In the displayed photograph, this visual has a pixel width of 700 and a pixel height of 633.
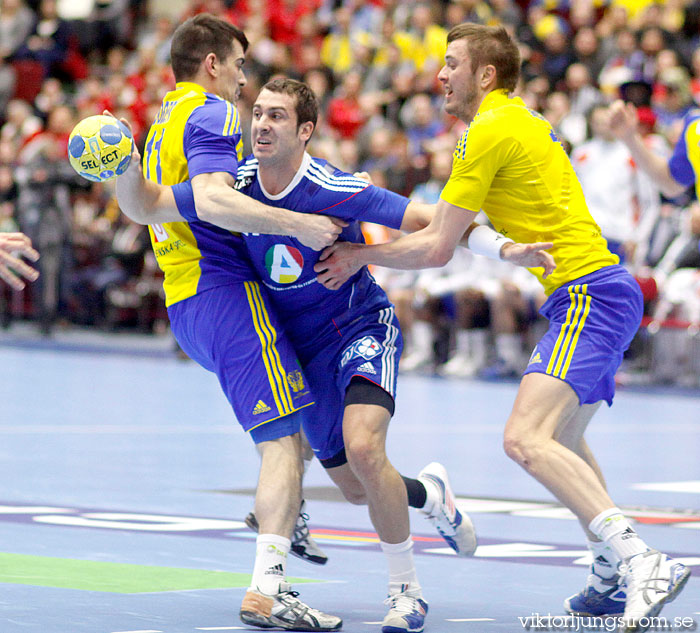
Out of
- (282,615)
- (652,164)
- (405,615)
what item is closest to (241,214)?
(282,615)

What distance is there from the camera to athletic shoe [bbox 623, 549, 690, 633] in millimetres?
4438

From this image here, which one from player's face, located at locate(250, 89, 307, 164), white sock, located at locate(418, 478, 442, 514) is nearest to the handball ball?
player's face, located at locate(250, 89, 307, 164)

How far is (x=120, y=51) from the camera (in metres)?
24.5

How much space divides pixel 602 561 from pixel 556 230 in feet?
4.10

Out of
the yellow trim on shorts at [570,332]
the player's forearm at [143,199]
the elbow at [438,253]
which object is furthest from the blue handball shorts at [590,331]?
the player's forearm at [143,199]

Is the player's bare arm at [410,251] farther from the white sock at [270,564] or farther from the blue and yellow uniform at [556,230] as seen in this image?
the white sock at [270,564]

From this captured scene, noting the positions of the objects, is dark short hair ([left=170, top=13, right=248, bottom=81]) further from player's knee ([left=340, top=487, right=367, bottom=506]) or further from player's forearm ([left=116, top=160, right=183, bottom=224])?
player's knee ([left=340, top=487, right=367, bottom=506])

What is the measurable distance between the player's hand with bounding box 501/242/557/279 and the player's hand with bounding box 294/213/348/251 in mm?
657

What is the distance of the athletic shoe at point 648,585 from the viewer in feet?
14.6

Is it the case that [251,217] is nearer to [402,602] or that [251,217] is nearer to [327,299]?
[327,299]

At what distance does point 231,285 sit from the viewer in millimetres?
5258

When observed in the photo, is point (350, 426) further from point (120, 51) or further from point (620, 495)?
point (120, 51)

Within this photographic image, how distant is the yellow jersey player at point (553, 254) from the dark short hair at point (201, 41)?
0.94 metres

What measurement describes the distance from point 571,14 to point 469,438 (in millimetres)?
10147
